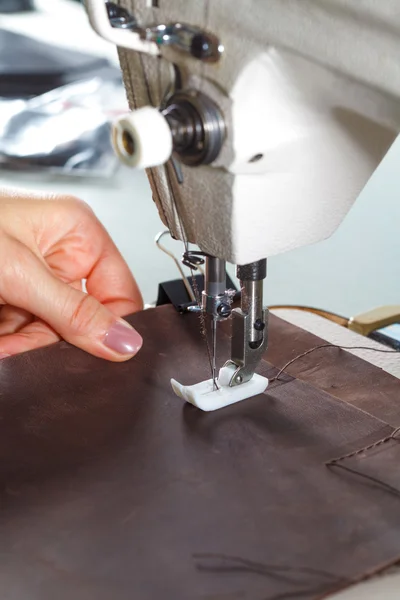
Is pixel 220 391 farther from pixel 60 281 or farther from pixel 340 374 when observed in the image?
pixel 60 281

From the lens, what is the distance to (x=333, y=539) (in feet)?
2.70

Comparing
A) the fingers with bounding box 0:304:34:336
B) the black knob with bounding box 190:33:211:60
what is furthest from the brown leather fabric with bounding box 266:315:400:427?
the black knob with bounding box 190:33:211:60

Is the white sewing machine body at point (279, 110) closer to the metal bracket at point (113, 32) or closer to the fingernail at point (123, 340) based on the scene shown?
the metal bracket at point (113, 32)

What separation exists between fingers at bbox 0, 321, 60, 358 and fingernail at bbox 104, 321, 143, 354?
4.1 inches

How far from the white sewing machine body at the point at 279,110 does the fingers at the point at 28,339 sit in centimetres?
37

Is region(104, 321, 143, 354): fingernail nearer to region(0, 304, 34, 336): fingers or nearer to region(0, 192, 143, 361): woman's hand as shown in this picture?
region(0, 192, 143, 361): woman's hand

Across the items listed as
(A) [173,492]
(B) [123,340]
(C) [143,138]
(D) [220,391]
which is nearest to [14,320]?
(B) [123,340]

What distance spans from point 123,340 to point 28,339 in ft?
0.54

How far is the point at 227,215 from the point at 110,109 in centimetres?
226

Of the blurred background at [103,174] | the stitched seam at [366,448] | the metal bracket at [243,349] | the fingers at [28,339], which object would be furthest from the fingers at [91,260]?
the blurred background at [103,174]

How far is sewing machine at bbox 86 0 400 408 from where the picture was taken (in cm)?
77

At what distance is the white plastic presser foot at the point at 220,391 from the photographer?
41.4 inches

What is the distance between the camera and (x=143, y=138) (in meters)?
0.77

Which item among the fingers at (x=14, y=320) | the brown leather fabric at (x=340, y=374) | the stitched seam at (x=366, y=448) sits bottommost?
the fingers at (x=14, y=320)
